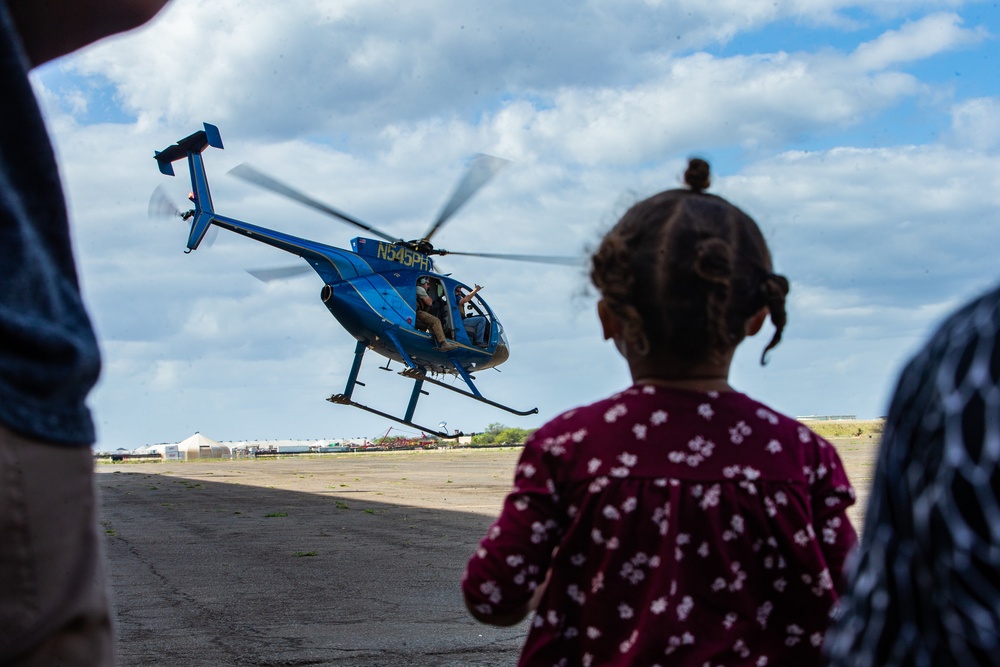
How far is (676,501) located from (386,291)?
17.7 metres

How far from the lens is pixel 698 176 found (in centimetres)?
195

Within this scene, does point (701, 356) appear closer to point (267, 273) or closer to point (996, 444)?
point (996, 444)

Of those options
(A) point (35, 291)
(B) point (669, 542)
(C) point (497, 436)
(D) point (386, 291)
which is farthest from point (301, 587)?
(C) point (497, 436)

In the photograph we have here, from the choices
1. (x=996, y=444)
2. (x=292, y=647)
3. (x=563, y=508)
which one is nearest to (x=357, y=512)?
(x=292, y=647)

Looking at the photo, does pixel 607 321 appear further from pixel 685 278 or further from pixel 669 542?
pixel 669 542

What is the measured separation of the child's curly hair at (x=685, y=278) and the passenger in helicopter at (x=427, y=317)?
17.9 metres

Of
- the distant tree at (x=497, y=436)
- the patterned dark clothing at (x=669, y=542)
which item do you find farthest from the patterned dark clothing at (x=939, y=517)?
the distant tree at (x=497, y=436)

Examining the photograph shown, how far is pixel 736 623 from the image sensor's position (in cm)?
166

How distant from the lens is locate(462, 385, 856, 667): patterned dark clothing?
1653 mm

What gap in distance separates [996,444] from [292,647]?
13.8 ft

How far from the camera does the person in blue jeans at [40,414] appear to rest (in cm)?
99

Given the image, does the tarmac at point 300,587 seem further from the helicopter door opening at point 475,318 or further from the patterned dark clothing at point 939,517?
the helicopter door opening at point 475,318

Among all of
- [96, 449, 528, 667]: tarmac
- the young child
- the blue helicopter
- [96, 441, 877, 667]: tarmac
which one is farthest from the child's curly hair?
the blue helicopter

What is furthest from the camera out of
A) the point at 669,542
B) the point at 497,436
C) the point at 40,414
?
the point at 497,436
